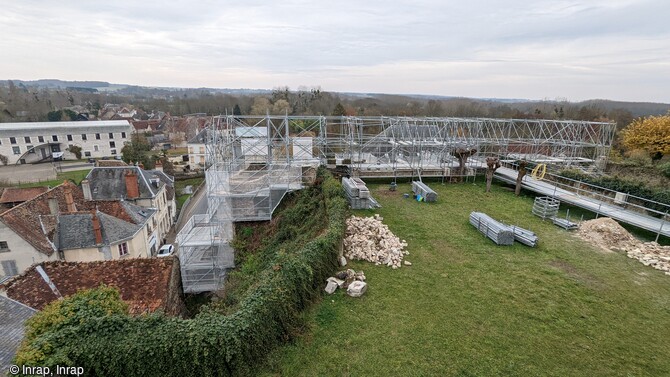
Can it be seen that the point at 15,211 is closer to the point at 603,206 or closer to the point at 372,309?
the point at 372,309

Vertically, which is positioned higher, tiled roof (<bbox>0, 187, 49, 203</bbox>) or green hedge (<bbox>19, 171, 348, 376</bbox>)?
green hedge (<bbox>19, 171, 348, 376</bbox>)

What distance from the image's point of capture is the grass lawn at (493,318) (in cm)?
757

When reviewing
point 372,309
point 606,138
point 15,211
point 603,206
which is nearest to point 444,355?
point 372,309

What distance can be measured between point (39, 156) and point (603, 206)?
7462 cm

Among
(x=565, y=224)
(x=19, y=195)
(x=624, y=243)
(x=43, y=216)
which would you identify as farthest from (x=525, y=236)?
(x=19, y=195)

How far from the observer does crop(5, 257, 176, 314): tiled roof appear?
1134 cm

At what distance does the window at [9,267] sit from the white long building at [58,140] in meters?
45.6

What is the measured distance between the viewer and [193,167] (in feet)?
160

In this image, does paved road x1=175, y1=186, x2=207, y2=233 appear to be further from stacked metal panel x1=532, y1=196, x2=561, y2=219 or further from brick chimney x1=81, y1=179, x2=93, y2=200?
stacked metal panel x1=532, y1=196, x2=561, y2=219

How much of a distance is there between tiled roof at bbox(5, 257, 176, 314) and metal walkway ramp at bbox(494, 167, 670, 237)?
67.3 feet

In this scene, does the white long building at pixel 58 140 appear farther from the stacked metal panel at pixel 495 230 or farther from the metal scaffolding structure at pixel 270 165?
the stacked metal panel at pixel 495 230

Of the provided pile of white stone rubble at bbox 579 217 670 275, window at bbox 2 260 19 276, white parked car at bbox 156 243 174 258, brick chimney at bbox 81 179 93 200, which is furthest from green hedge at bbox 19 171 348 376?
brick chimney at bbox 81 179 93 200

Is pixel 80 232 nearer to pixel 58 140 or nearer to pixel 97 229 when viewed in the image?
pixel 97 229

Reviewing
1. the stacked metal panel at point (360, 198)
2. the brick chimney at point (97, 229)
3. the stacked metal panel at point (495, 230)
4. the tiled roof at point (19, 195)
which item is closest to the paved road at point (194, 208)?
the tiled roof at point (19, 195)
